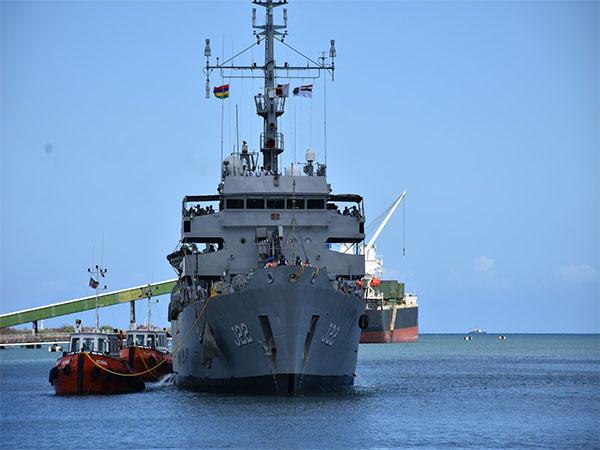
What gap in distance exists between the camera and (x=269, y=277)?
4428 cm

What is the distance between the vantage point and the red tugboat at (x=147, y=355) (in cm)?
6494

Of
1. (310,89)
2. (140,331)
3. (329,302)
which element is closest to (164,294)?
(140,331)

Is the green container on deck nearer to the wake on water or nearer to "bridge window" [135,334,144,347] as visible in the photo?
"bridge window" [135,334,144,347]

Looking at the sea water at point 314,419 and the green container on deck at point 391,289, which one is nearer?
the sea water at point 314,419

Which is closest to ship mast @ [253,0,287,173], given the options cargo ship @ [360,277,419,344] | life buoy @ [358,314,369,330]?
life buoy @ [358,314,369,330]

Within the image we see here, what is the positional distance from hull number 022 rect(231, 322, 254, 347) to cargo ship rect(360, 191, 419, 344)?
106085 mm

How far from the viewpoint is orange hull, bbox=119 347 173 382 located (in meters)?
64.9

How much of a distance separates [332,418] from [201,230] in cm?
1371

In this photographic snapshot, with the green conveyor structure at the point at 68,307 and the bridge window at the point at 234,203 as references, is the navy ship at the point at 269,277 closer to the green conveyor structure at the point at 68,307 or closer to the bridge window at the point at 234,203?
the bridge window at the point at 234,203

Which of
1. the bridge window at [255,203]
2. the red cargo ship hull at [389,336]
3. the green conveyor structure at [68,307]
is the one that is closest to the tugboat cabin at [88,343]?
the bridge window at [255,203]

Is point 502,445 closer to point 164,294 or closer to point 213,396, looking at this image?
point 213,396

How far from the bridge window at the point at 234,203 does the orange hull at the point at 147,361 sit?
15.3m

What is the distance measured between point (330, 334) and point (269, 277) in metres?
3.90

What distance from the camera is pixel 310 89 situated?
56.1 m
